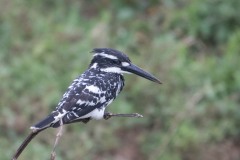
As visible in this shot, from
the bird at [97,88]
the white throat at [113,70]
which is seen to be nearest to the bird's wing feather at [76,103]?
the bird at [97,88]

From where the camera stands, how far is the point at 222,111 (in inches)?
223

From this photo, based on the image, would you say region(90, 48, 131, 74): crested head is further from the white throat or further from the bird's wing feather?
the bird's wing feather

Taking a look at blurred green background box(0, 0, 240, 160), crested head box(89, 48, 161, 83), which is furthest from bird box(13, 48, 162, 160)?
blurred green background box(0, 0, 240, 160)

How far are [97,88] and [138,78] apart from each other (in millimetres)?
2884

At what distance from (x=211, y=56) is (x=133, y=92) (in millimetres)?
1338

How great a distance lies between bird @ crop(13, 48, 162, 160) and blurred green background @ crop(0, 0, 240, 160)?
6.59 ft

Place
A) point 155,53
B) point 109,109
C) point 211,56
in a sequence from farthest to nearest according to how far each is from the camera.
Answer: point 211,56 < point 155,53 < point 109,109

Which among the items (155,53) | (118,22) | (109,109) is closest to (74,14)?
(118,22)

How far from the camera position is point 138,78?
5.82 metres

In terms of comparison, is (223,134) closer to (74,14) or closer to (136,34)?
(136,34)

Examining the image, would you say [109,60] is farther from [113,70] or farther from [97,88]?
[97,88]

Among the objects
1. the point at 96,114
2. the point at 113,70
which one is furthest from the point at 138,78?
the point at 96,114

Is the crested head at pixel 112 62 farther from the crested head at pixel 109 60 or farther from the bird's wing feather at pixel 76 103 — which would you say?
the bird's wing feather at pixel 76 103

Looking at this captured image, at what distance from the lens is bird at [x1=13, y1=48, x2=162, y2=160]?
106 inches
